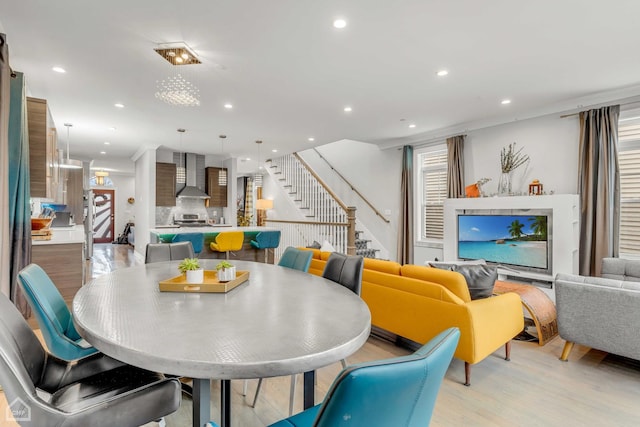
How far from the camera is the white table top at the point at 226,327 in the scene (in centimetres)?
98

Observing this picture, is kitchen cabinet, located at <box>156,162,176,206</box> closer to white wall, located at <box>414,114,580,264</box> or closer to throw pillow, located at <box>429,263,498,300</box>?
white wall, located at <box>414,114,580,264</box>

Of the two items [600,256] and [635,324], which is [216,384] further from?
[600,256]

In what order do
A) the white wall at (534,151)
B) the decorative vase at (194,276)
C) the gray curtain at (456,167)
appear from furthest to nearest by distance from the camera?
the gray curtain at (456,167) → the white wall at (534,151) → the decorative vase at (194,276)

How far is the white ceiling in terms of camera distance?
247 centimetres

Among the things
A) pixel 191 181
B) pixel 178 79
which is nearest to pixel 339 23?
pixel 178 79

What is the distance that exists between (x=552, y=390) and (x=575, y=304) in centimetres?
76

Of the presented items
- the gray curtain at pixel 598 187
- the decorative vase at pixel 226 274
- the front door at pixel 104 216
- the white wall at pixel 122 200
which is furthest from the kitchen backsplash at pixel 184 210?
the gray curtain at pixel 598 187

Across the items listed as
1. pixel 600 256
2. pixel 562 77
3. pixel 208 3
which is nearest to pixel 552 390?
pixel 600 256

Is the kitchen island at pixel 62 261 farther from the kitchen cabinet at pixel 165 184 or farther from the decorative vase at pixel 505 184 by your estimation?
the decorative vase at pixel 505 184

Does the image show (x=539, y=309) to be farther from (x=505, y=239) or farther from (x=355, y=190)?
(x=355, y=190)

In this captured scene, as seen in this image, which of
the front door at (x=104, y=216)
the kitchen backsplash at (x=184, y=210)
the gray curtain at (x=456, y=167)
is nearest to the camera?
the gray curtain at (x=456, y=167)

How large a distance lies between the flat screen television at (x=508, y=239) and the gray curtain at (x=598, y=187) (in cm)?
43

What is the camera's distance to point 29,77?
12.0ft

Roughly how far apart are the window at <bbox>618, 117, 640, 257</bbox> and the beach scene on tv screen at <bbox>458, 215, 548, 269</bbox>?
2.90ft
